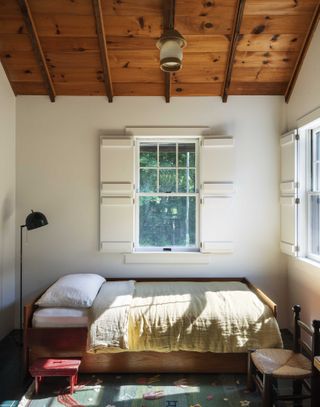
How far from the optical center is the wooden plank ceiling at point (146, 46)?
3.05 meters

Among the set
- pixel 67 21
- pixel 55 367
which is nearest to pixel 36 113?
pixel 67 21

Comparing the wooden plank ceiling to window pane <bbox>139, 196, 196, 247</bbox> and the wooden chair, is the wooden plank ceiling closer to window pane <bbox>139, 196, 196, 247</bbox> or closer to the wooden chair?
window pane <bbox>139, 196, 196, 247</bbox>

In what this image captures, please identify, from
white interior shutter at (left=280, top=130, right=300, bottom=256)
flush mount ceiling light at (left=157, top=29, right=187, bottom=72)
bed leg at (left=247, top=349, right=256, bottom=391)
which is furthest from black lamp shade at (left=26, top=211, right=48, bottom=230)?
white interior shutter at (left=280, top=130, right=300, bottom=256)

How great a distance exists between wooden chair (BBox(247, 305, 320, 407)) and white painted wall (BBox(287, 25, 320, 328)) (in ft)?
2.65

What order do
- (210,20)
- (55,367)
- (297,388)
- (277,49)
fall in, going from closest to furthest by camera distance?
(297,388), (55,367), (210,20), (277,49)

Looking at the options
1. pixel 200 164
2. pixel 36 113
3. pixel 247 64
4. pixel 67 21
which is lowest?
pixel 200 164

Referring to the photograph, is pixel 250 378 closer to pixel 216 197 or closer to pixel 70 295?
pixel 70 295

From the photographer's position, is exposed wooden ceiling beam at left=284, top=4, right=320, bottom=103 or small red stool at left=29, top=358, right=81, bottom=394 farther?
exposed wooden ceiling beam at left=284, top=4, right=320, bottom=103

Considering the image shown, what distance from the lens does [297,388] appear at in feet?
7.98

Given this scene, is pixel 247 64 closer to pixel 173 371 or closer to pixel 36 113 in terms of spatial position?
pixel 36 113

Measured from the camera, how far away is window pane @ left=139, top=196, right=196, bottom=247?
4016 millimetres

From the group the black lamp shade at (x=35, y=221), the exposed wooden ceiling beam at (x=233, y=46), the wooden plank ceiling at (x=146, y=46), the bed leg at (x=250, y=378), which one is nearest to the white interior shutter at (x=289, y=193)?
the wooden plank ceiling at (x=146, y=46)

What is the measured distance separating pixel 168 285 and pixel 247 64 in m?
2.55

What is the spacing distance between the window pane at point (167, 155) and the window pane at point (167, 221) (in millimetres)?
430
